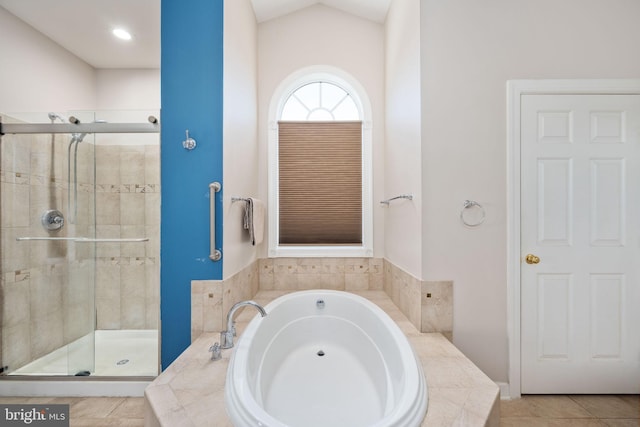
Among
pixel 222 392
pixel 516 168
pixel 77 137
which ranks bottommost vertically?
pixel 222 392

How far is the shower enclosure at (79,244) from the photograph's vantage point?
6.27ft

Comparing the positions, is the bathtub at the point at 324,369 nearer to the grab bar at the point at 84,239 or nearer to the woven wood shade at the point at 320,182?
the woven wood shade at the point at 320,182

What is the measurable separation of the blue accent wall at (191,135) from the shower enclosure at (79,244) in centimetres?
25

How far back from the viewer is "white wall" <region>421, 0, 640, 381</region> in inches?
67.8

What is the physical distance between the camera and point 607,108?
1.75 meters

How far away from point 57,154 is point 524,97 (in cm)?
326

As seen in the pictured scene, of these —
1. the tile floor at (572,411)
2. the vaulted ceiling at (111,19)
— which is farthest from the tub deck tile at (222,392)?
the vaulted ceiling at (111,19)

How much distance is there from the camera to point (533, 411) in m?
1.62

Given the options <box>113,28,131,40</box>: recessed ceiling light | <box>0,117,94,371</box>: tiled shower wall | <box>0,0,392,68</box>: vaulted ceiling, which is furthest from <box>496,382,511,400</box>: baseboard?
<box>113,28,131,40</box>: recessed ceiling light

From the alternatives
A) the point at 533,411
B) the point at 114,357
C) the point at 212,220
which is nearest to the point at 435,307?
the point at 533,411

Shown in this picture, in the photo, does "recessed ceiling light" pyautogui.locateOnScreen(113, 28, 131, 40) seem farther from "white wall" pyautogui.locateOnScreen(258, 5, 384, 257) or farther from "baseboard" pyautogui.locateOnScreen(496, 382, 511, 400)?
"baseboard" pyautogui.locateOnScreen(496, 382, 511, 400)

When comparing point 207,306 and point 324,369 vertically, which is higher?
point 207,306

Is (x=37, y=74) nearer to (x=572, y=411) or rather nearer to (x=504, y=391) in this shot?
(x=504, y=391)

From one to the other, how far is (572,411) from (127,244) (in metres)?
3.20
